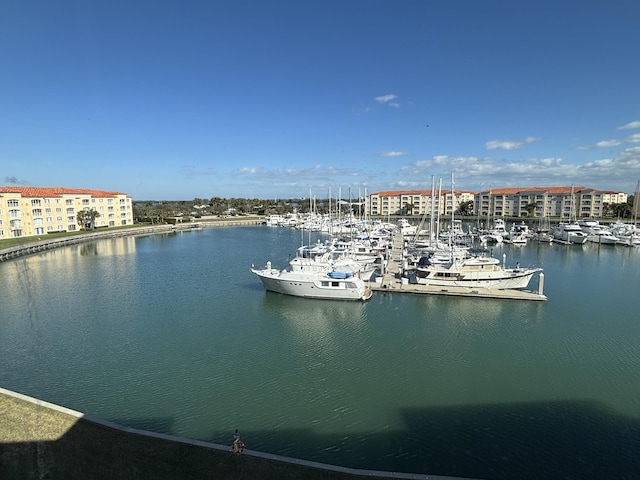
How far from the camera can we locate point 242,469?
10.8 m

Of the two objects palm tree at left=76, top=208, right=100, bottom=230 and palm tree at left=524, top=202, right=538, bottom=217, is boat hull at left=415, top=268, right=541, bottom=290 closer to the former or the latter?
palm tree at left=76, top=208, right=100, bottom=230

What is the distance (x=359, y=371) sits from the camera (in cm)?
1936

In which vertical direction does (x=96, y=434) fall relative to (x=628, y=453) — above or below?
above

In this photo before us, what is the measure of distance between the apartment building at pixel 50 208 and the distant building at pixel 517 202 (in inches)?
3172

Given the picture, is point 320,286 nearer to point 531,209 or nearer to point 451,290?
point 451,290

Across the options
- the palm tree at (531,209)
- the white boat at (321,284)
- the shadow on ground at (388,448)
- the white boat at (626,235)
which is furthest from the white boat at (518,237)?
the shadow on ground at (388,448)

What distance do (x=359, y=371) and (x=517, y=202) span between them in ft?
429

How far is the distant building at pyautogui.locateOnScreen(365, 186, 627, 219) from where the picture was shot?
119 meters

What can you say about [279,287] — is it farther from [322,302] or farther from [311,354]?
[311,354]

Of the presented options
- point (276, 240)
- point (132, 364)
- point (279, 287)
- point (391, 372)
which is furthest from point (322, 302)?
point (276, 240)

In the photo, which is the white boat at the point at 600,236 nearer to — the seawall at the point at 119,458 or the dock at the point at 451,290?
the dock at the point at 451,290

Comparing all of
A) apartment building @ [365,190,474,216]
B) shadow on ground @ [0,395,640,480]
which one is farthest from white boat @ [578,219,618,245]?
apartment building @ [365,190,474,216]

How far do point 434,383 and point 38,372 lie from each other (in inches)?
762

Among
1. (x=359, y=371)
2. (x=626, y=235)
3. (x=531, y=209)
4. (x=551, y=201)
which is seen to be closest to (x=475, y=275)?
(x=359, y=371)
